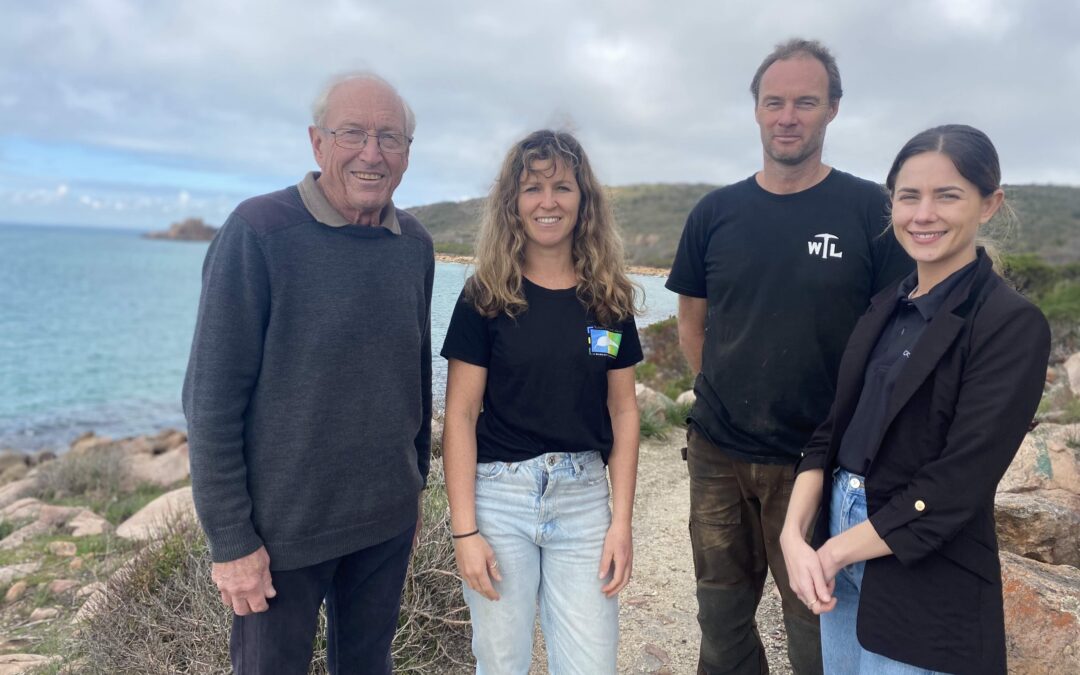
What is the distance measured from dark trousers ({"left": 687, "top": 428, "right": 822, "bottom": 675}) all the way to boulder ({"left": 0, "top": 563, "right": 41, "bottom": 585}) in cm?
574

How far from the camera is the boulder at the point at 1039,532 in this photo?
13.0 ft

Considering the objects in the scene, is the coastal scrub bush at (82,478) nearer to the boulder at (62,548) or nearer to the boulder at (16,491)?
the boulder at (16,491)

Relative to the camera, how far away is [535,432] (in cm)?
222

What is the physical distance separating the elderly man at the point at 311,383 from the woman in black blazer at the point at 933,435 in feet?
4.22

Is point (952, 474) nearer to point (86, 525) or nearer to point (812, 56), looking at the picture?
point (812, 56)

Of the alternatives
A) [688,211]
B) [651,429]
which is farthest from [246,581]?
[688,211]

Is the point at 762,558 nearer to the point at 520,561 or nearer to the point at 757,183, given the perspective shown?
the point at 520,561

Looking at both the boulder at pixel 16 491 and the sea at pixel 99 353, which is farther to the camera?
the boulder at pixel 16 491

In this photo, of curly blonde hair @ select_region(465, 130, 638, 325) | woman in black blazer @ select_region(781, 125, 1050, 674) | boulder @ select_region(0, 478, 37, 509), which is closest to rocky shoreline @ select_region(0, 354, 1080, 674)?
boulder @ select_region(0, 478, 37, 509)

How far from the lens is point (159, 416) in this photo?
63.8 feet

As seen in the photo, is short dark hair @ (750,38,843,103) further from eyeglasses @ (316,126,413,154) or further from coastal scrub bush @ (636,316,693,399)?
coastal scrub bush @ (636,316,693,399)

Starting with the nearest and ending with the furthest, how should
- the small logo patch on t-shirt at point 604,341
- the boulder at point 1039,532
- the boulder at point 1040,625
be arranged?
the small logo patch on t-shirt at point 604,341 < the boulder at point 1040,625 < the boulder at point 1039,532

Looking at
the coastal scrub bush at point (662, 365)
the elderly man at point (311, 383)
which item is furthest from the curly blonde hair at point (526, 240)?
the coastal scrub bush at point (662, 365)

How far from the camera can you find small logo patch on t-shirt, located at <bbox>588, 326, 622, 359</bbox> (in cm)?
227
